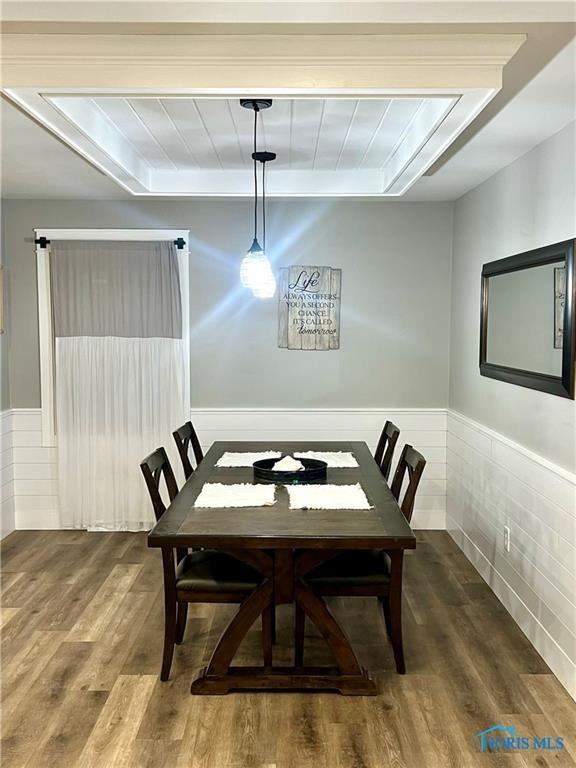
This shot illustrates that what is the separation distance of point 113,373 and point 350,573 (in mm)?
2626

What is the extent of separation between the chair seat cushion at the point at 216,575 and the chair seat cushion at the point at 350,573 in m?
0.26

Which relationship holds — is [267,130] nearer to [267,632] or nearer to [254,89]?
[254,89]

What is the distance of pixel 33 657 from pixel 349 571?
4.87 ft

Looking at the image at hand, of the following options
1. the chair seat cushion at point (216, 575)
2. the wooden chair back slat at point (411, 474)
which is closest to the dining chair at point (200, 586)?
the chair seat cushion at point (216, 575)

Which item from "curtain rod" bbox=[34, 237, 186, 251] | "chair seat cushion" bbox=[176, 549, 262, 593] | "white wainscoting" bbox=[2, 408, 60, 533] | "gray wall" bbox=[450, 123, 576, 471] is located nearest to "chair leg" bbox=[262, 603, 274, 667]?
"chair seat cushion" bbox=[176, 549, 262, 593]

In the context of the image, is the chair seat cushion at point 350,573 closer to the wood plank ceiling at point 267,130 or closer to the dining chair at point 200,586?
the dining chair at point 200,586

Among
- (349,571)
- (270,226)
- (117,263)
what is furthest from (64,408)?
(349,571)

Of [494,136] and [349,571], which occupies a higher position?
[494,136]

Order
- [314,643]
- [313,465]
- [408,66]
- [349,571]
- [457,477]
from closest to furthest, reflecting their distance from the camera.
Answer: [408,66] < [349,571] < [314,643] < [313,465] < [457,477]

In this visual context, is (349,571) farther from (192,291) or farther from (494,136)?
(192,291)

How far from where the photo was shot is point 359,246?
192 inches

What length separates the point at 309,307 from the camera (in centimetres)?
490

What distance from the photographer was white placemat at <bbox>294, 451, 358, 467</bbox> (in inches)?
147
